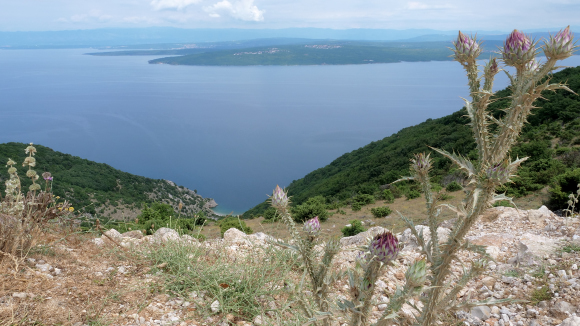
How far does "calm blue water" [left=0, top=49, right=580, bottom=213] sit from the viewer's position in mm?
80625

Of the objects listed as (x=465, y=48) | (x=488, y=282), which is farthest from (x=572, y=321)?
(x=465, y=48)

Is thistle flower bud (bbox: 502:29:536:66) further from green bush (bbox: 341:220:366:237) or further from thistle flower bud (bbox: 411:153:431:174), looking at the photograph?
green bush (bbox: 341:220:366:237)

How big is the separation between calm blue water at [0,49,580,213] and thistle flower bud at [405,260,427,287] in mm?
61488

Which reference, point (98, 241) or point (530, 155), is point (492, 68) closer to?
point (98, 241)

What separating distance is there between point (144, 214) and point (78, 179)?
31.7m

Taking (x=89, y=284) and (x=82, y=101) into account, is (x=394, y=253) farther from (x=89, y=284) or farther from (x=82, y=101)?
(x=82, y=101)

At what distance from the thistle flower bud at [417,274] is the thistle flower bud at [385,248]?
91mm

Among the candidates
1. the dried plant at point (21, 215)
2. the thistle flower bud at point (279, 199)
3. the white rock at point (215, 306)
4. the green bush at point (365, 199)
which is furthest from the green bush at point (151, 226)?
the green bush at point (365, 199)

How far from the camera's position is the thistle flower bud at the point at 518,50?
1446 mm

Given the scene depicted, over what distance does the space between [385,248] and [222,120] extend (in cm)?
11144

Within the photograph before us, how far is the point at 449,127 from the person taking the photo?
30.5 m

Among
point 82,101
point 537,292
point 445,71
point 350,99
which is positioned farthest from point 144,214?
point 445,71

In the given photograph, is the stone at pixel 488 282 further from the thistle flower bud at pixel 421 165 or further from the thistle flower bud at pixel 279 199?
the thistle flower bud at pixel 279 199

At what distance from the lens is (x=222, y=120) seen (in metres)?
109
